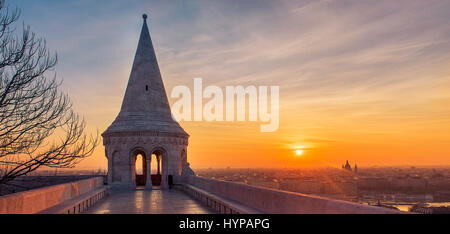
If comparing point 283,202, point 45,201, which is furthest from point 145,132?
point 283,202

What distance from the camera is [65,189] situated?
9.43 metres

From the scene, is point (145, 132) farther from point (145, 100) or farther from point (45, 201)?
point (45, 201)

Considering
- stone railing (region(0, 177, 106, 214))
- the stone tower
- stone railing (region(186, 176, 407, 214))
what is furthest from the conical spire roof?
stone railing (region(186, 176, 407, 214))

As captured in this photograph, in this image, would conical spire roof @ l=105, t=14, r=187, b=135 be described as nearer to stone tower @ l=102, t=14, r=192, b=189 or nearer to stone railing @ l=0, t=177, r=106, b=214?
stone tower @ l=102, t=14, r=192, b=189

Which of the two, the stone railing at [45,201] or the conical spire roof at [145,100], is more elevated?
the conical spire roof at [145,100]

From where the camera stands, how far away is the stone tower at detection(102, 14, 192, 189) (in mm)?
18094

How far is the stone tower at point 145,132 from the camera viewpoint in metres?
18.1

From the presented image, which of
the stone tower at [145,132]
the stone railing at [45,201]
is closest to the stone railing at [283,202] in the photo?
the stone railing at [45,201]

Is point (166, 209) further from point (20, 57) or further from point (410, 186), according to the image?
point (410, 186)

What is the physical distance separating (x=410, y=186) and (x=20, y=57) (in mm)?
131820

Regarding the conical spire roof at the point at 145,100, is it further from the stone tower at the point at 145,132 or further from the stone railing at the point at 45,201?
the stone railing at the point at 45,201

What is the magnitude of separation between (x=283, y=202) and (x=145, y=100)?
14.3 meters

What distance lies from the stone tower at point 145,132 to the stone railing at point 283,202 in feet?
27.3
